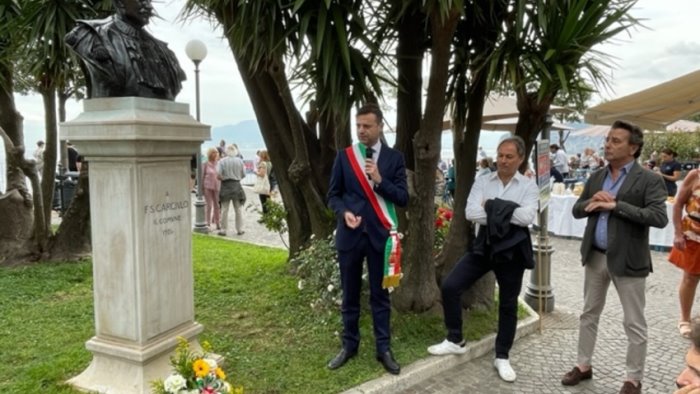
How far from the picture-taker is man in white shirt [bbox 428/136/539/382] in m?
3.55

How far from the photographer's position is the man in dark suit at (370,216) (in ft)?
11.5

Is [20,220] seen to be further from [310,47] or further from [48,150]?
[310,47]

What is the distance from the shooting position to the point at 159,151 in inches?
117

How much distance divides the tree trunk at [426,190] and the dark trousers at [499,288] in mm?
619

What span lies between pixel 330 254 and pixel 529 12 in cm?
275

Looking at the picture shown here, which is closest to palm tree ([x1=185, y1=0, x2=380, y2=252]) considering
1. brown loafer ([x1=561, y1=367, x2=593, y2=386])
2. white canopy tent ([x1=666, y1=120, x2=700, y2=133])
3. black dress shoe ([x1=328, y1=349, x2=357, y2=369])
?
black dress shoe ([x1=328, y1=349, x2=357, y2=369])

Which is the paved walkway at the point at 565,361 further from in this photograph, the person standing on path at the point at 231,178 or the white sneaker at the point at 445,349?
the person standing on path at the point at 231,178

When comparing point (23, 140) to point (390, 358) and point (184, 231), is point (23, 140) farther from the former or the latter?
point (390, 358)

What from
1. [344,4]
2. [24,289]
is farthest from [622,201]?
[24,289]

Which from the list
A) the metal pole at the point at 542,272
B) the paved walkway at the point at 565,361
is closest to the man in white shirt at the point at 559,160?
the paved walkway at the point at 565,361

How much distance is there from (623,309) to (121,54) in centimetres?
363

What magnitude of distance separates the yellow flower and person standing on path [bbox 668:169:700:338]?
4.26m

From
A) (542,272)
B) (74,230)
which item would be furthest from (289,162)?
(74,230)

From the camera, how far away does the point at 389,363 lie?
3598 mm
